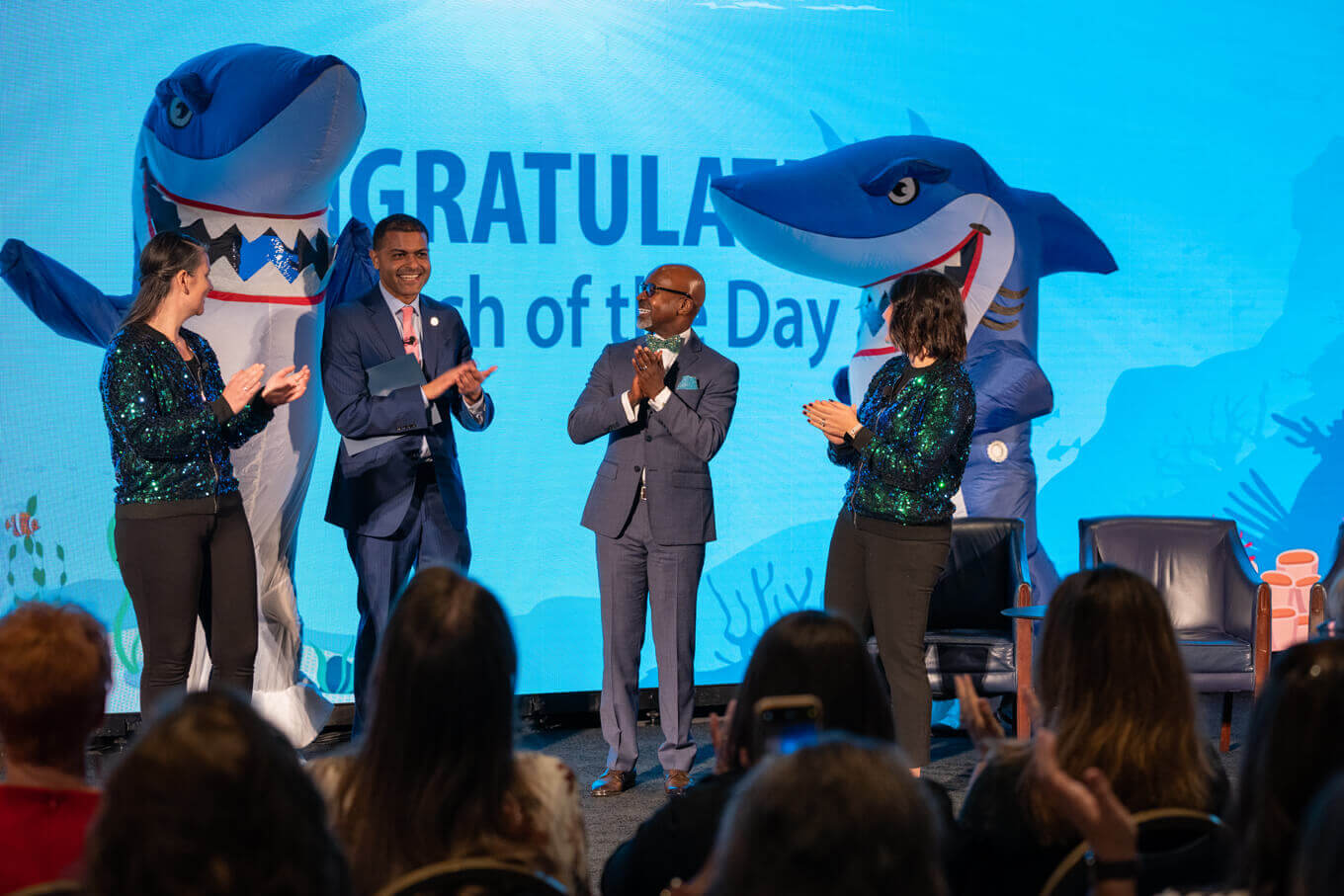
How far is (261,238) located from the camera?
158 inches

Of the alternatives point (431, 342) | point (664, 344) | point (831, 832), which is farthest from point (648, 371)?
point (831, 832)

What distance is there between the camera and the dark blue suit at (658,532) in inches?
148

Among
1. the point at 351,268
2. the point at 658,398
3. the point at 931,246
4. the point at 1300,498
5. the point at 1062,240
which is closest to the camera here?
the point at 658,398

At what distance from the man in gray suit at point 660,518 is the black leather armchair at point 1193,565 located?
5.72 ft

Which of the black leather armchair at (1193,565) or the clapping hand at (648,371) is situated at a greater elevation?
the clapping hand at (648,371)

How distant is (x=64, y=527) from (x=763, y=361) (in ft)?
8.36

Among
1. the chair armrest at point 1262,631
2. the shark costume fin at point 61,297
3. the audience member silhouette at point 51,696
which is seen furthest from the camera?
the chair armrest at point 1262,631

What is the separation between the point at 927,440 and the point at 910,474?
98 mm

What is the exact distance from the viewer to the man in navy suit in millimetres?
3812

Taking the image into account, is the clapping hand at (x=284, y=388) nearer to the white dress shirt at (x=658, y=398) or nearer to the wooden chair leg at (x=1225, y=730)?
the white dress shirt at (x=658, y=398)

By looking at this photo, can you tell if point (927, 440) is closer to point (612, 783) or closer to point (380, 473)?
point (612, 783)

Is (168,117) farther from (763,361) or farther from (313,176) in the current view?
(763,361)

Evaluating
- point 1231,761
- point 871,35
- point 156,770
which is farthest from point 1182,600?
point 156,770

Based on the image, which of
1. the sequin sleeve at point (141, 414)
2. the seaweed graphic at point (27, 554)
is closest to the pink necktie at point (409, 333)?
the sequin sleeve at point (141, 414)
